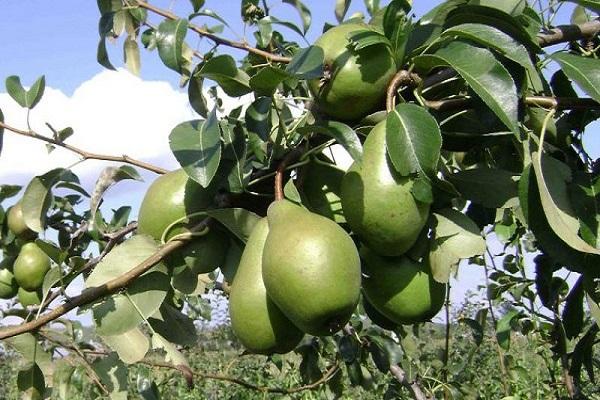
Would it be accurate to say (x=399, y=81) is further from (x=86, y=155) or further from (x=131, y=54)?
(x=131, y=54)

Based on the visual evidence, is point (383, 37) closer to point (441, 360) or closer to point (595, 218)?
point (595, 218)

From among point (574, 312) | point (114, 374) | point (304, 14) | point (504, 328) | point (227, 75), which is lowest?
point (504, 328)

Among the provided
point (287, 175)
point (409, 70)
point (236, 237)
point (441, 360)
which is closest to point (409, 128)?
point (409, 70)

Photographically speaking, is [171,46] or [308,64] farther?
[171,46]

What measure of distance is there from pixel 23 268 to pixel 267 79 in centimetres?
122

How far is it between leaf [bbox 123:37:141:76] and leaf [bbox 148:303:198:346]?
33.3 inches

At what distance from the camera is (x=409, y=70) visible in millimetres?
993

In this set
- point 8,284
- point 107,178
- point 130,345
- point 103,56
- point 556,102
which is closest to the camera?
point 556,102

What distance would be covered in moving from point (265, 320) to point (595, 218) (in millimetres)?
471

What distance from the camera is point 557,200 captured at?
950mm

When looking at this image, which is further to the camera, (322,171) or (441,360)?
(441,360)

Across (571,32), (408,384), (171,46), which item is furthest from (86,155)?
(408,384)

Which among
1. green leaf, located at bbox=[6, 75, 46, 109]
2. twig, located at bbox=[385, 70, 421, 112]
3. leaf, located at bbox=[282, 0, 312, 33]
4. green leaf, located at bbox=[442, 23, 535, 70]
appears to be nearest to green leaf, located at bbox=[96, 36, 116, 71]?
green leaf, located at bbox=[6, 75, 46, 109]

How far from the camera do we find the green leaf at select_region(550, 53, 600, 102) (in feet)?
2.93
